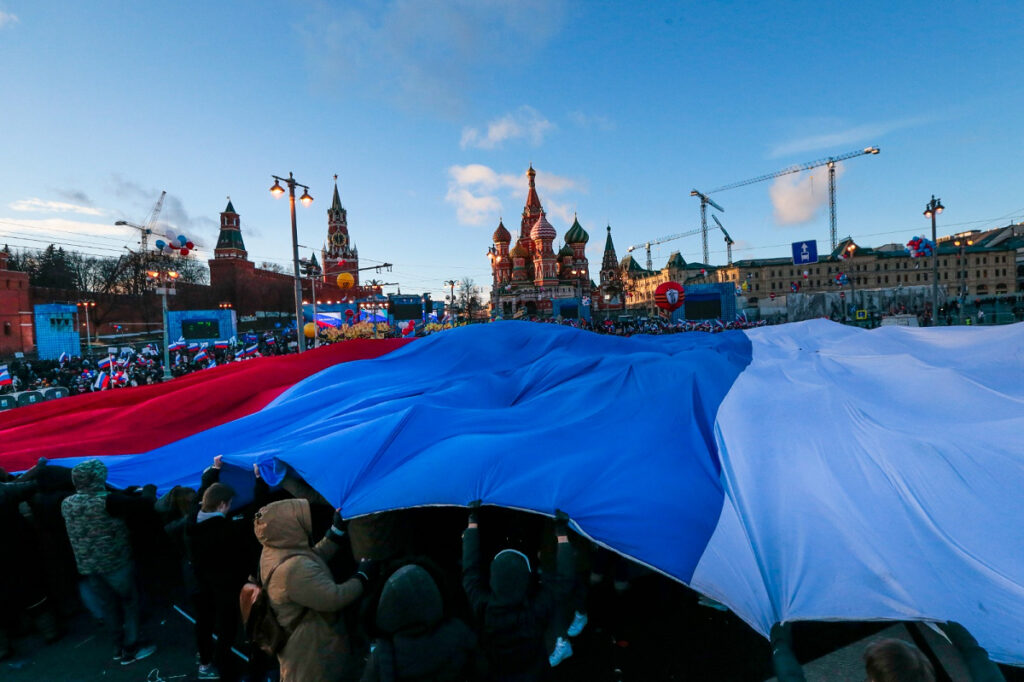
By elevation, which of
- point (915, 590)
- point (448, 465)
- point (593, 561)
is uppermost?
point (448, 465)

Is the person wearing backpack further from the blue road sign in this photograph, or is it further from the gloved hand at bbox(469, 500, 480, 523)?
the blue road sign

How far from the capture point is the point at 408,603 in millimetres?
2291

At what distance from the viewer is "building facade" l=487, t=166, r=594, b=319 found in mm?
64125

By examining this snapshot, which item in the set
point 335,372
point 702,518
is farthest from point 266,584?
point 335,372

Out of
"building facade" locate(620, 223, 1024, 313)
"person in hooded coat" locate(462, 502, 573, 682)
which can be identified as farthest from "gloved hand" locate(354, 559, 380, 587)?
"building facade" locate(620, 223, 1024, 313)

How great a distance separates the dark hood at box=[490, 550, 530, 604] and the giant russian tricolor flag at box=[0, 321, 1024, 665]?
37.2 inches

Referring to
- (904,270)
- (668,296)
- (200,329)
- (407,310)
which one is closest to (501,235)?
(407,310)

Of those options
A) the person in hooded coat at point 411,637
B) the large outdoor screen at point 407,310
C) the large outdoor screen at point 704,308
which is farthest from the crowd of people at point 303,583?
the large outdoor screen at point 704,308

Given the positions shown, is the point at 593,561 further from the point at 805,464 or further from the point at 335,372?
the point at 335,372

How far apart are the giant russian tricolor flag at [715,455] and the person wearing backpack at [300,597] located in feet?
3.36

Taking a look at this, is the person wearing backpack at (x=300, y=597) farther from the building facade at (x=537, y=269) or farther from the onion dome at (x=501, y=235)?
the onion dome at (x=501, y=235)

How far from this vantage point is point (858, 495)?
137 inches

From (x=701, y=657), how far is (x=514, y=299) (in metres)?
61.8

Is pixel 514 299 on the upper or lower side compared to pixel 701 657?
upper
